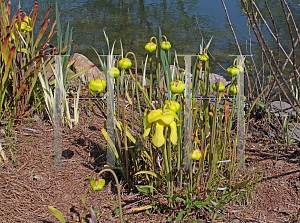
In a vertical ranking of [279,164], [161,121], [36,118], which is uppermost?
[161,121]

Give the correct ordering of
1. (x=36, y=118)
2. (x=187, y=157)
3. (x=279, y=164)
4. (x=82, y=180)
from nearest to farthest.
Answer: (x=187, y=157) < (x=82, y=180) < (x=279, y=164) < (x=36, y=118)

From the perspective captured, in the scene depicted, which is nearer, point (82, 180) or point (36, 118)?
point (82, 180)

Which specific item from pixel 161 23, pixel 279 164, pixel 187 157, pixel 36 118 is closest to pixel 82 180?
pixel 187 157

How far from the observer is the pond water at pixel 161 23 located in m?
5.57

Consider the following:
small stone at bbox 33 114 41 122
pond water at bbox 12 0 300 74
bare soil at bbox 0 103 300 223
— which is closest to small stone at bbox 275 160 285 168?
bare soil at bbox 0 103 300 223

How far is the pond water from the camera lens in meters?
5.57

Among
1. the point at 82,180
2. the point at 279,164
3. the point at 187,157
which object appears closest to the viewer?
the point at 187,157

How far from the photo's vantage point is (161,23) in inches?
278

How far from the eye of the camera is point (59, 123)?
7.54 feet

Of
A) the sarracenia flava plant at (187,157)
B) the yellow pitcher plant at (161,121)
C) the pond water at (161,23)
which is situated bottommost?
the sarracenia flava plant at (187,157)

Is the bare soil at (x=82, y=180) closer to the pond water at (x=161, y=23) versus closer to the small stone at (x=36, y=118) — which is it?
the small stone at (x=36, y=118)

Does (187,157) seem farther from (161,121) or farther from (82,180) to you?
(82,180)

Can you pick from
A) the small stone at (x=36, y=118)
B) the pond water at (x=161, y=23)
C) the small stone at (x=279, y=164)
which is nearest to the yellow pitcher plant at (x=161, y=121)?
the small stone at (x=279, y=164)

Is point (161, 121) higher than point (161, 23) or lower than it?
lower
